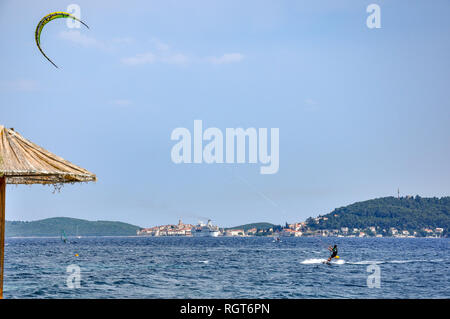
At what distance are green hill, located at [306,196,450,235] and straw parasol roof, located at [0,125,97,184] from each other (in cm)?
12177

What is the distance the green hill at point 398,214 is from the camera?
125500 mm

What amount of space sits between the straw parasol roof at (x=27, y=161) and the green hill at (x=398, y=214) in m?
122

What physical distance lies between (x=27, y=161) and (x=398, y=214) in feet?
425

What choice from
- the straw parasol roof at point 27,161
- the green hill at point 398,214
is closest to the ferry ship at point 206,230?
the green hill at point 398,214

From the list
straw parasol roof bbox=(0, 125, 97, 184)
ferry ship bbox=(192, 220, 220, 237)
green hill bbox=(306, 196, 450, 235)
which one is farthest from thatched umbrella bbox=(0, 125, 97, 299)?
ferry ship bbox=(192, 220, 220, 237)

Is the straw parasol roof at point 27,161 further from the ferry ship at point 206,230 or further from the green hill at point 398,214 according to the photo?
the ferry ship at point 206,230

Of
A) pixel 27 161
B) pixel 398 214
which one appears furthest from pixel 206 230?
pixel 27 161

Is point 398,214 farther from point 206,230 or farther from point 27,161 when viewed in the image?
point 27,161

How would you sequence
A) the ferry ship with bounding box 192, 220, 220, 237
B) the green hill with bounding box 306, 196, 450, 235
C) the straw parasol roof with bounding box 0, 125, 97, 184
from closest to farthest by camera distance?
1. the straw parasol roof with bounding box 0, 125, 97, 184
2. the green hill with bounding box 306, 196, 450, 235
3. the ferry ship with bounding box 192, 220, 220, 237

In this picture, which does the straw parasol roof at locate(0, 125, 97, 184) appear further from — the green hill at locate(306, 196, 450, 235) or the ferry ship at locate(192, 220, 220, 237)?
the ferry ship at locate(192, 220, 220, 237)

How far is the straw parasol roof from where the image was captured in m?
7.14
